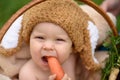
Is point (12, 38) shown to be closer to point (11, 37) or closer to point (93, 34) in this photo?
point (11, 37)

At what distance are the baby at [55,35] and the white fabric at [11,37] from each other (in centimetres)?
4

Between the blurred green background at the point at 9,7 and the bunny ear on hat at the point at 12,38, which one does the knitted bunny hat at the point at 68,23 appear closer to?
the bunny ear on hat at the point at 12,38

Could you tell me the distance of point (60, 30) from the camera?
1.51m

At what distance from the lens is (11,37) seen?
163 centimetres

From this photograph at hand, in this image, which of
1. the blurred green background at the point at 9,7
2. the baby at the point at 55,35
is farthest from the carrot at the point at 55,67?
the blurred green background at the point at 9,7

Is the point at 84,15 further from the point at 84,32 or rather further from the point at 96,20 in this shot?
the point at 96,20

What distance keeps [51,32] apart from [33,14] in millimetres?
120

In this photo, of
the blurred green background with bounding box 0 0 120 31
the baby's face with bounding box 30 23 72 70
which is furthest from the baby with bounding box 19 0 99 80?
the blurred green background with bounding box 0 0 120 31

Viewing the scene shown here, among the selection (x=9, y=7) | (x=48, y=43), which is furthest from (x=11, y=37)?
(x=9, y=7)

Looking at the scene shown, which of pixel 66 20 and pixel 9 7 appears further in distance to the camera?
pixel 9 7

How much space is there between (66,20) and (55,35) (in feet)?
0.26

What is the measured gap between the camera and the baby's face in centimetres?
150

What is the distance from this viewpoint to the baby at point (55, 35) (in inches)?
59.2

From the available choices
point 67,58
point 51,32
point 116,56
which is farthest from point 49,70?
point 116,56
